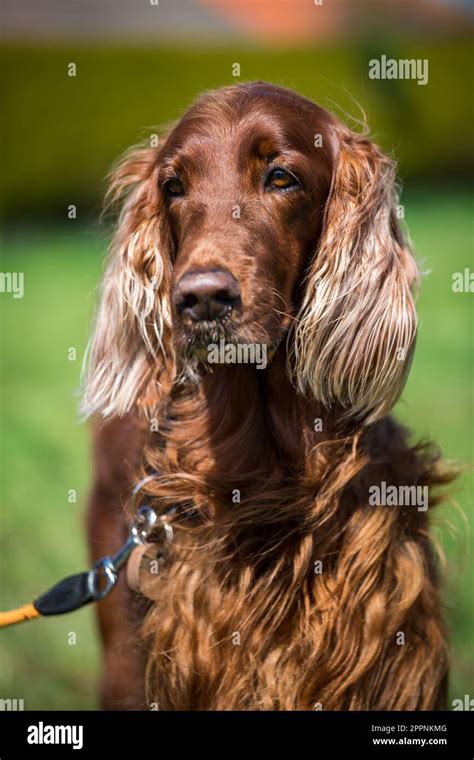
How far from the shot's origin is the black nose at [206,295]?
2955 mm

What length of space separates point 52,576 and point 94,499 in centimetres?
109

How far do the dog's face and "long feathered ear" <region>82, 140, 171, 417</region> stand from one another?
6.4 inches

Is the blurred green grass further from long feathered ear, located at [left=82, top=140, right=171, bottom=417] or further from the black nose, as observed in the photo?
the black nose

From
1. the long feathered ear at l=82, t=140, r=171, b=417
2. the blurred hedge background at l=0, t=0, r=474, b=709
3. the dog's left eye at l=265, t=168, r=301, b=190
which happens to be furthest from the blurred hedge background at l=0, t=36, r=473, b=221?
the dog's left eye at l=265, t=168, r=301, b=190

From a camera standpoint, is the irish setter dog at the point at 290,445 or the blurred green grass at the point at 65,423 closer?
the irish setter dog at the point at 290,445

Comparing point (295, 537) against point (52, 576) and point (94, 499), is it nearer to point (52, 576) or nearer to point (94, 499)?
point (94, 499)

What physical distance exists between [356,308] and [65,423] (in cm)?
536

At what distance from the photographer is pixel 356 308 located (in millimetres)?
3402

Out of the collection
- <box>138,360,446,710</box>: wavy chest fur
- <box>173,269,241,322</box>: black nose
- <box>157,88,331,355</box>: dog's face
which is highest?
<box>157,88,331,355</box>: dog's face

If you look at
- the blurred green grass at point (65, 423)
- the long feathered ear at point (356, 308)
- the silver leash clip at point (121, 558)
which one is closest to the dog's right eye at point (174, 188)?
the long feathered ear at point (356, 308)

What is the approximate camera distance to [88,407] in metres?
3.76

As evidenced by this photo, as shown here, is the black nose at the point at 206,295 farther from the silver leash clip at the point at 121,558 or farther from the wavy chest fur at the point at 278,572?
the silver leash clip at the point at 121,558

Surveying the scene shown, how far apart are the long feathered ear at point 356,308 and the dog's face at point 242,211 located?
76 millimetres

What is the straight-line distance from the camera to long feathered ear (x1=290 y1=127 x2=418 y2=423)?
333cm
